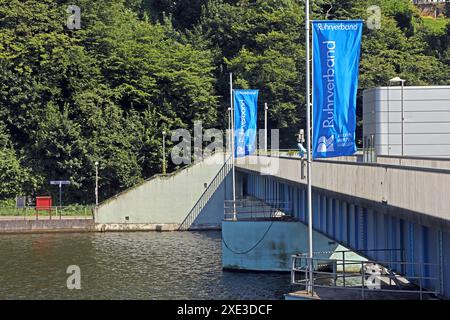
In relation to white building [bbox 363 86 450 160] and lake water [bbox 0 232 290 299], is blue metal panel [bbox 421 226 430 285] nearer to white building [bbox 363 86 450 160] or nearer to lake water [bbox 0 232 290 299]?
lake water [bbox 0 232 290 299]

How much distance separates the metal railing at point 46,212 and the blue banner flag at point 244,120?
2815 centimetres

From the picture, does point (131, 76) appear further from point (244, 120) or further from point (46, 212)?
point (244, 120)

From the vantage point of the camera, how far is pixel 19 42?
9631 cm

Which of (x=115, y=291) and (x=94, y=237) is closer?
(x=115, y=291)

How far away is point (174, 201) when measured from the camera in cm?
8875

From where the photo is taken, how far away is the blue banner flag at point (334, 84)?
30141 mm

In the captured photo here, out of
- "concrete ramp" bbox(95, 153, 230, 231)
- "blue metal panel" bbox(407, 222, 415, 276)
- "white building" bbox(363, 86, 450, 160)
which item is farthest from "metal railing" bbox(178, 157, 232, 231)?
"blue metal panel" bbox(407, 222, 415, 276)

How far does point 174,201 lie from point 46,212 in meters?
13.0

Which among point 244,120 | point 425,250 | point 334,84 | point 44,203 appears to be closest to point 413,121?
point 244,120

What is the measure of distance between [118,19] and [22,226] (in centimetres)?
3370

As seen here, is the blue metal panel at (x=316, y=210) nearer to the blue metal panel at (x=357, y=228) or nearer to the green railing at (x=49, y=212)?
the blue metal panel at (x=357, y=228)

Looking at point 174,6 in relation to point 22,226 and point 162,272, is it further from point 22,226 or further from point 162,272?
point 162,272

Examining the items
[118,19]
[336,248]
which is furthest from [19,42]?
[336,248]

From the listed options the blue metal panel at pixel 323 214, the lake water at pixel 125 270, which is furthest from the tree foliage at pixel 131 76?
the blue metal panel at pixel 323 214
